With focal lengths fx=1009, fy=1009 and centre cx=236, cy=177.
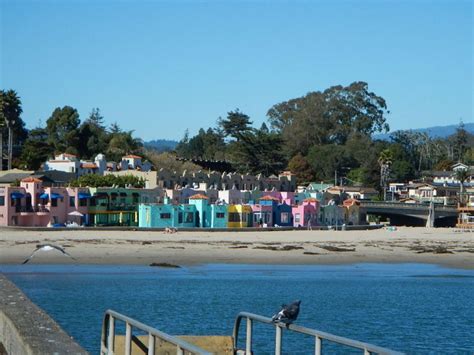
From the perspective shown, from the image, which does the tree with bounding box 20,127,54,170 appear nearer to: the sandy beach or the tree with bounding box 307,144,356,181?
the sandy beach

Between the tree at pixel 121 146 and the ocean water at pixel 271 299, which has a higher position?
the tree at pixel 121 146

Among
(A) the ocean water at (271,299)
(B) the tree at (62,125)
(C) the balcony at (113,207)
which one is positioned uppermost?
(B) the tree at (62,125)

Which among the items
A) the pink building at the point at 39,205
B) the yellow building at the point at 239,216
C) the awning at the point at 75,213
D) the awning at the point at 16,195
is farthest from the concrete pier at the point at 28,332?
the yellow building at the point at 239,216

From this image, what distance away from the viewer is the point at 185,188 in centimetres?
8038

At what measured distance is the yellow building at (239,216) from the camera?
7581 cm

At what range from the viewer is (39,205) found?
2719 inches

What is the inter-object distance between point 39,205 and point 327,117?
3400 inches

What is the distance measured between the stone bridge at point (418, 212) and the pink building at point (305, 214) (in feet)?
38.8

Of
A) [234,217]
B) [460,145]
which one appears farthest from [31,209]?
[460,145]

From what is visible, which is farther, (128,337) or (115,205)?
(115,205)

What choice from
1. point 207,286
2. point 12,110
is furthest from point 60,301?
point 12,110

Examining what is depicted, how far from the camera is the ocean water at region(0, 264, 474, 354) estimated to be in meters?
26.8

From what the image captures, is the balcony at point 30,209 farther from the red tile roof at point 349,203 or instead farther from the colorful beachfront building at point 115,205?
the red tile roof at point 349,203

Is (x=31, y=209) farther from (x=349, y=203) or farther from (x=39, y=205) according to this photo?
(x=349, y=203)
